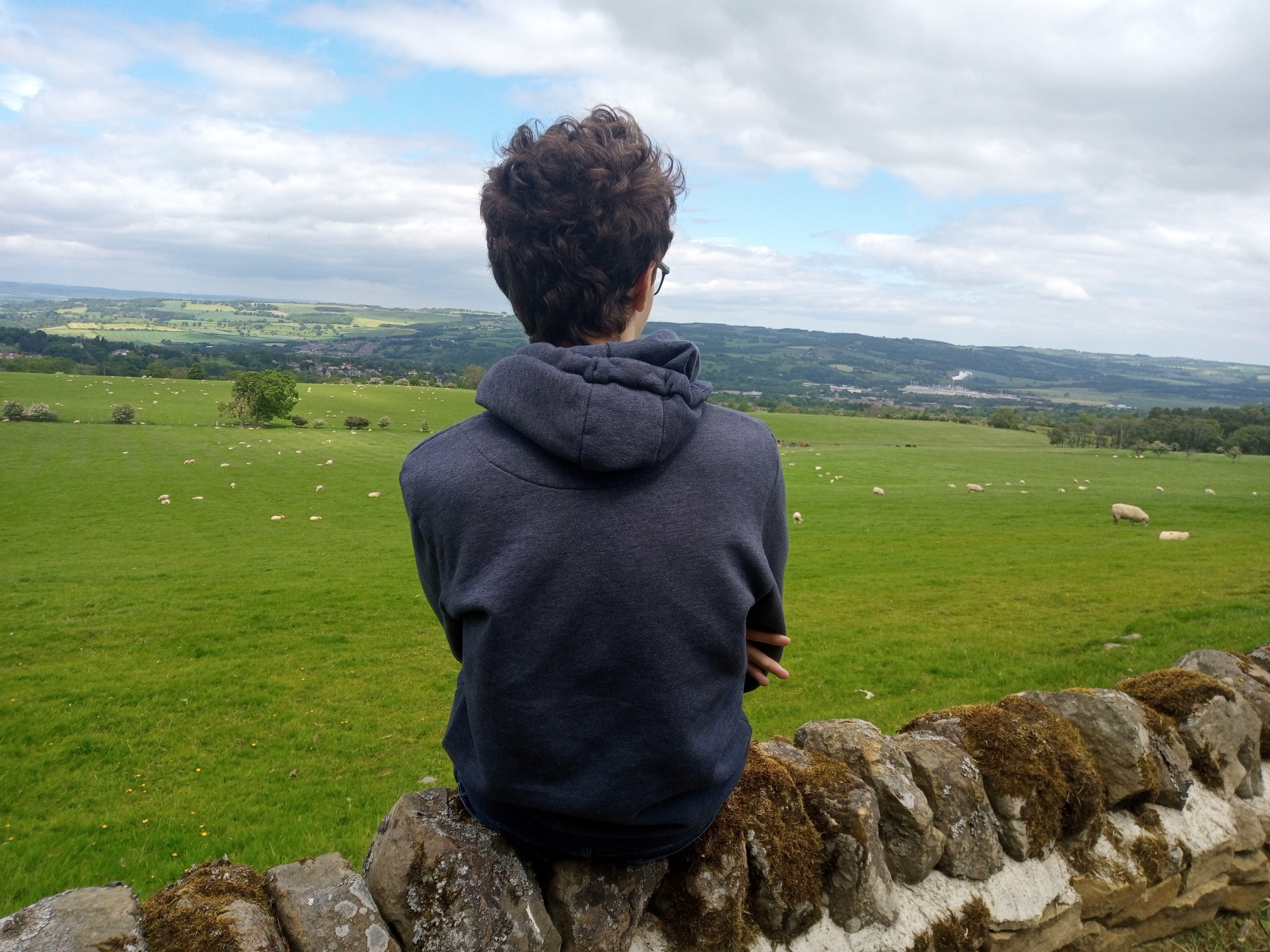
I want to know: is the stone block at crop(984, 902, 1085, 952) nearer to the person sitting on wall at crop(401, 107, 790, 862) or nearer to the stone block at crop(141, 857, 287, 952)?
the person sitting on wall at crop(401, 107, 790, 862)

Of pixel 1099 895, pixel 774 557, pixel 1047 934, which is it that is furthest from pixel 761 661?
pixel 1099 895

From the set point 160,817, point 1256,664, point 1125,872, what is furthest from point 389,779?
point 1256,664

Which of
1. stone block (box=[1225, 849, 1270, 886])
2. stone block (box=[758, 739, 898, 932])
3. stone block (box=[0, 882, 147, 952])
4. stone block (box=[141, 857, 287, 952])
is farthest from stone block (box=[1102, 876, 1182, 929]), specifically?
stone block (box=[0, 882, 147, 952])

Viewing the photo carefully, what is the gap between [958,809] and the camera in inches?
129

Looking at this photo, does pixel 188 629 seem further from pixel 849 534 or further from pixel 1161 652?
pixel 849 534

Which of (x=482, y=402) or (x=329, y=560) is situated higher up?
(x=482, y=402)

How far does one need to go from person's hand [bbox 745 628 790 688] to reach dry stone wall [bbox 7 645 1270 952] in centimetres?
70

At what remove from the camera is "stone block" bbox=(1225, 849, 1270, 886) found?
4.08m

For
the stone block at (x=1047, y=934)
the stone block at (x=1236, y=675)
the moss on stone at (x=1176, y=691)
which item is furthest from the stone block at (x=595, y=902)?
the stone block at (x=1236, y=675)

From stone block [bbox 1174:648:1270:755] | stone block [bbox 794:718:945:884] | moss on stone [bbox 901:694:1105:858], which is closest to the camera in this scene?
stone block [bbox 794:718:945:884]

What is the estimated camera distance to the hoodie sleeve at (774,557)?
208cm

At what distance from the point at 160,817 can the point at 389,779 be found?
210cm

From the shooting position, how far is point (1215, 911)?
4.02 metres

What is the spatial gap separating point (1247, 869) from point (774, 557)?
13.3ft
